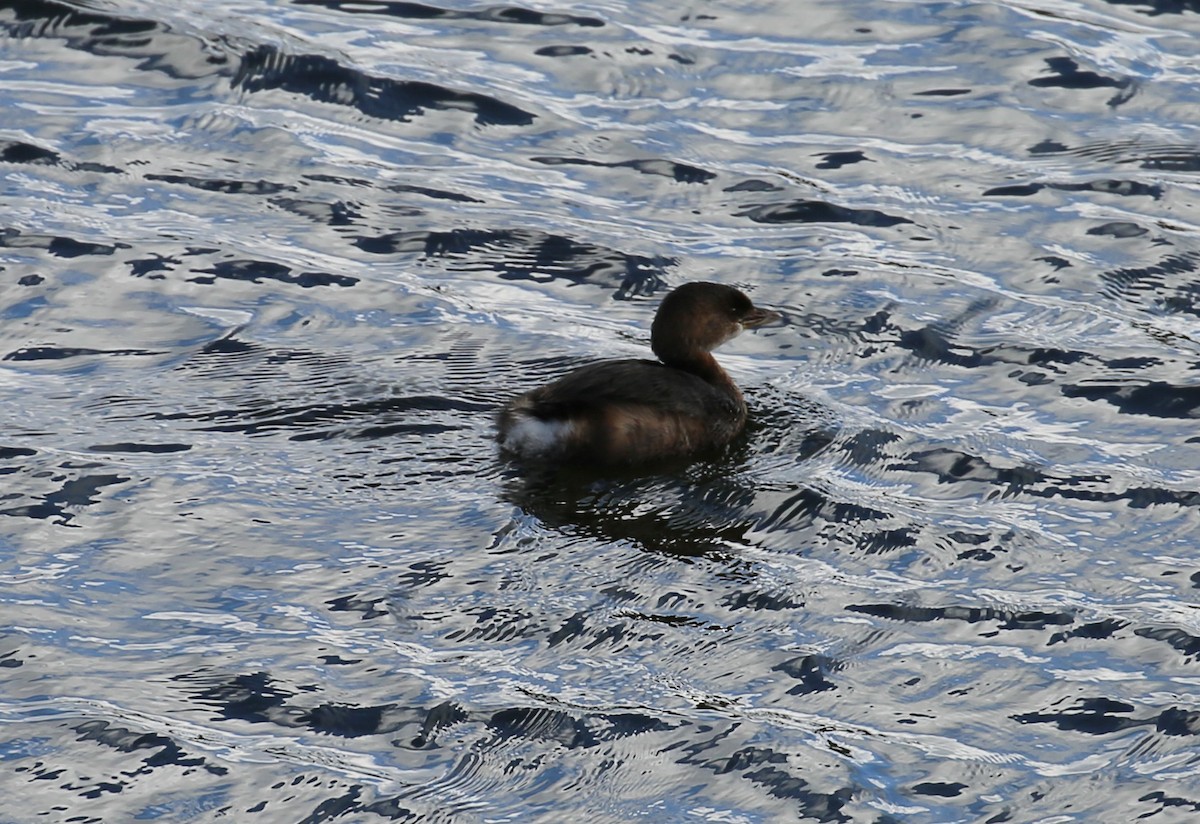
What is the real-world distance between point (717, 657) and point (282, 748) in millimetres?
1376

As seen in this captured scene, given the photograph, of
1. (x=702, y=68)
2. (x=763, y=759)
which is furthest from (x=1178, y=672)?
(x=702, y=68)

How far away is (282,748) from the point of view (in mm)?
5586

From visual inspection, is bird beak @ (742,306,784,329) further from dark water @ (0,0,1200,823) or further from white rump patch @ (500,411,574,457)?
white rump patch @ (500,411,574,457)

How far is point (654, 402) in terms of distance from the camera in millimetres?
7660

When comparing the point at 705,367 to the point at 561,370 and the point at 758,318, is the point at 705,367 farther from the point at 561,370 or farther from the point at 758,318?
the point at 561,370

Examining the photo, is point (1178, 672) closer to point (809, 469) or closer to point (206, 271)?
point (809, 469)

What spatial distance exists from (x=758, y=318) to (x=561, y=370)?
863mm

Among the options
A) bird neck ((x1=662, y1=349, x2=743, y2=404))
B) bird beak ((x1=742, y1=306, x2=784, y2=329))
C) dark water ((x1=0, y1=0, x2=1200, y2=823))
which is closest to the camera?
dark water ((x1=0, y1=0, x2=1200, y2=823))

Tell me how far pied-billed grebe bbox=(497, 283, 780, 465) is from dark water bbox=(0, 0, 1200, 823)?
14cm

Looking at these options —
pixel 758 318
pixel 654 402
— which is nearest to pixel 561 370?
pixel 654 402

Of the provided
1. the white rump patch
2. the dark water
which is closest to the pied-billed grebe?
the white rump patch

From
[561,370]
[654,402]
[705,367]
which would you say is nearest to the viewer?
[654,402]

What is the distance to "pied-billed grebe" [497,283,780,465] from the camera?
7.44m

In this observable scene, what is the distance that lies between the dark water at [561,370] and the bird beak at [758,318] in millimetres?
234
